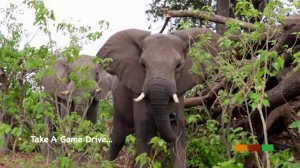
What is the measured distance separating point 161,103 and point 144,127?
0.69 metres

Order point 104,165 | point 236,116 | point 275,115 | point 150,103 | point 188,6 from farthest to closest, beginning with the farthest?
point 188,6 < point 236,116 < point 275,115 < point 150,103 < point 104,165

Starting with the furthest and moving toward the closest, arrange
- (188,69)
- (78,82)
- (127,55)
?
(127,55)
(188,69)
(78,82)

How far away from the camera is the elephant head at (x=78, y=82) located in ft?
18.9

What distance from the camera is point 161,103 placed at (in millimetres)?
6227

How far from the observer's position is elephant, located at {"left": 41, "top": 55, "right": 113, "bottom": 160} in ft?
20.3

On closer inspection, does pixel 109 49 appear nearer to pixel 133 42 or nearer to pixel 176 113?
pixel 133 42

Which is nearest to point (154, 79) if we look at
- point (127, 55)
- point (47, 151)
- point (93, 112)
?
point (127, 55)

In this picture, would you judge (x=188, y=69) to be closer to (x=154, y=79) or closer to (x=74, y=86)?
(x=154, y=79)

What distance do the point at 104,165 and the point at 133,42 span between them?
2.27 meters

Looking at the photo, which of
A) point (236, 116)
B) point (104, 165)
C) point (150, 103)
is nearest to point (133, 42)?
point (150, 103)

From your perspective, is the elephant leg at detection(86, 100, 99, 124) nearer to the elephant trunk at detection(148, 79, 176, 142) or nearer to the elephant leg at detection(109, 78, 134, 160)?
the elephant leg at detection(109, 78, 134, 160)

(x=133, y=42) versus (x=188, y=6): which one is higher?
(x=188, y=6)

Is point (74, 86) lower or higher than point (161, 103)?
higher

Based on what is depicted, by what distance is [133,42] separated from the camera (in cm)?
728
